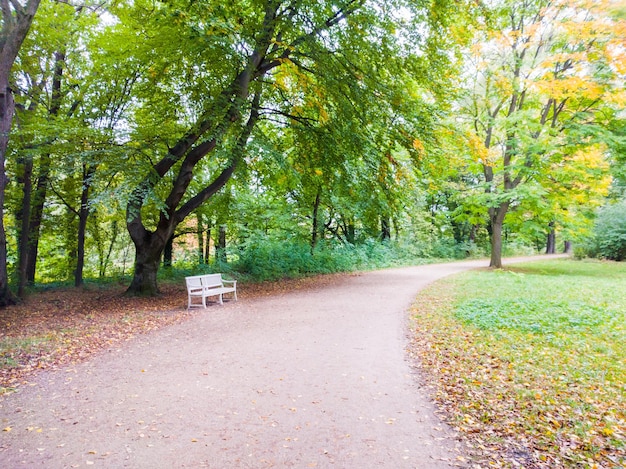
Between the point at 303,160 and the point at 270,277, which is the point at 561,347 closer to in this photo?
the point at 303,160

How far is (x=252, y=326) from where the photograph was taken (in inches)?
287

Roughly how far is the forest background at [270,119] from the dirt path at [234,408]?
364 cm

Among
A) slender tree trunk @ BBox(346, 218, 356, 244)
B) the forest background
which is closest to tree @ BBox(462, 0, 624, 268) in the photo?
the forest background

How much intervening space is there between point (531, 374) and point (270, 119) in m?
9.54

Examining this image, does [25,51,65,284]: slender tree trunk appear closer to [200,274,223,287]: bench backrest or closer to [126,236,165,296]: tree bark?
[126,236,165,296]: tree bark

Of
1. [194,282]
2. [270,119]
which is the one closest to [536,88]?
[270,119]

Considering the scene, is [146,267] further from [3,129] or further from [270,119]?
[270,119]

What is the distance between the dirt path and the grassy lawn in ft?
1.35

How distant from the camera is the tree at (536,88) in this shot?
42.1 ft

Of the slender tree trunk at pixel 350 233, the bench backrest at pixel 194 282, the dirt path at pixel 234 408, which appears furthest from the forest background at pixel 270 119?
the slender tree trunk at pixel 350 233

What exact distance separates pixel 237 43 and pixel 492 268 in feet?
49.9

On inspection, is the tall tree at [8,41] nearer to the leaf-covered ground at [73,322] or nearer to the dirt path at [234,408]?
the leaf-covered ground at [73,322]

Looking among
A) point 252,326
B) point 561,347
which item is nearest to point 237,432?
point 252,326

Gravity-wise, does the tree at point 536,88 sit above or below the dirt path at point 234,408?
above
